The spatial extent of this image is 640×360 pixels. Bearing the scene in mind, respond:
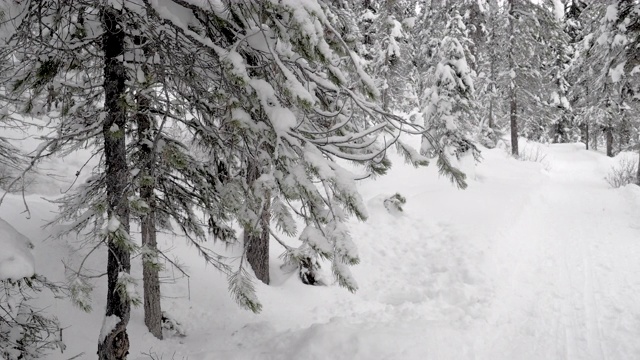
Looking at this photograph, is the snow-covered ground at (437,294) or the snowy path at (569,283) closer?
the snow-covered ground at (437,294)

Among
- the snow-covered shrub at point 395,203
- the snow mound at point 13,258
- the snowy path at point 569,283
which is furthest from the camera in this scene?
the snow-covered shrub at point 395,203

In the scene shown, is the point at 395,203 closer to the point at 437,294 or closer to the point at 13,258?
the point at 437,294

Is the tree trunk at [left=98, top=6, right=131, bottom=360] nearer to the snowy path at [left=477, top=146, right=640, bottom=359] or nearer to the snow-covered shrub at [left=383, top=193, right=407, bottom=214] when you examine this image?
the snowy path at [left=477, top=146, right=640, bottom=359]

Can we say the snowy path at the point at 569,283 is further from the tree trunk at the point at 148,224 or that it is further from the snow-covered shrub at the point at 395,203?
the tree trunk at the point at 148,224

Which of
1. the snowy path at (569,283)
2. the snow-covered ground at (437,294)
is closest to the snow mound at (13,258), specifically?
the snow-covered ground at (437,294)

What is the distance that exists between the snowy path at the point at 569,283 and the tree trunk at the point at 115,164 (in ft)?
15.8

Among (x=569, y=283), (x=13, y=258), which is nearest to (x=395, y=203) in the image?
(x=569, y=283)

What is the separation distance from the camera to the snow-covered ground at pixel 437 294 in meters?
5.53

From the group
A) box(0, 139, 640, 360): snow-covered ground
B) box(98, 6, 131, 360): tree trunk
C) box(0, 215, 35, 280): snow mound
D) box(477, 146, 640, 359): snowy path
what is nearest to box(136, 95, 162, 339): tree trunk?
box(98, 6, 131, 360): tree trunk

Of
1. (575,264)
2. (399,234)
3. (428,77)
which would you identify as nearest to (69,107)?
(399,234)

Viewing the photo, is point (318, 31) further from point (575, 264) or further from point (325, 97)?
point (575, 264)

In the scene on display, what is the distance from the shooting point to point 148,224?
15.8ft

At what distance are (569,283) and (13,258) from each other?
28.9 ft

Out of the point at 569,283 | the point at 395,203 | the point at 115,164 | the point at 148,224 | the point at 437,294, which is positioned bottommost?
the point at 437,294
